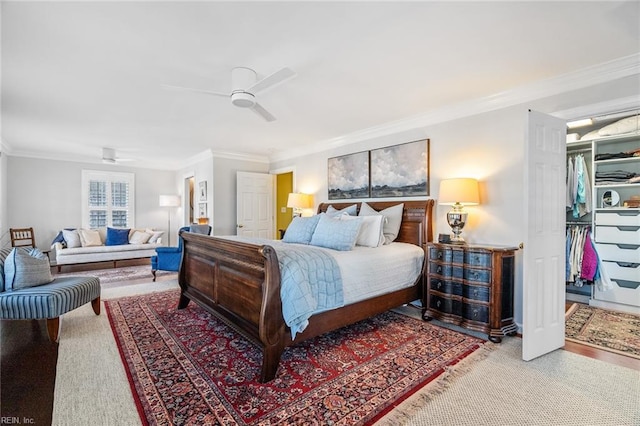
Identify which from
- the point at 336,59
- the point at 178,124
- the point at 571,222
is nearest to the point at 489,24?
the point at 336,59

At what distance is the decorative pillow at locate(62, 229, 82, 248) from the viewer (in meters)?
6.23

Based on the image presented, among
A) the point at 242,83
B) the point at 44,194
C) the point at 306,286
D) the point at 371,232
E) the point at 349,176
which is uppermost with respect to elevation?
the point at 242,83

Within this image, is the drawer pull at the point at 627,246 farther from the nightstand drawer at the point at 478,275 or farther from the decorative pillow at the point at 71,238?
the decorative pillow at the point at 71,238

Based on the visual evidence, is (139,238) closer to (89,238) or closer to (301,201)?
(89,238)

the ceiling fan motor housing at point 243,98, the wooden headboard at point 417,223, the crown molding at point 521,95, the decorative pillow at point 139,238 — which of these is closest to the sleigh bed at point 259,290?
the wooden headboard at point 417,223

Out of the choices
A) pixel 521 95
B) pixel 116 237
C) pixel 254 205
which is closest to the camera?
pixel 521 95

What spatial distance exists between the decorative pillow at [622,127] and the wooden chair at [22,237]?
32.9 ft

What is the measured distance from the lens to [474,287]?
2922 mm

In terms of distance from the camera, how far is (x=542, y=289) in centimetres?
257

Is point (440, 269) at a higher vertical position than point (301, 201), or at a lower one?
lower

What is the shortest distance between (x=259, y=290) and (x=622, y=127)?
4.76 metres

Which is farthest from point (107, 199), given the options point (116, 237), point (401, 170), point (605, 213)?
point (605, 213)

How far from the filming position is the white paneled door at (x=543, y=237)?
2441mm

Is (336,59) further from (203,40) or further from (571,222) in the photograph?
(571,222)
